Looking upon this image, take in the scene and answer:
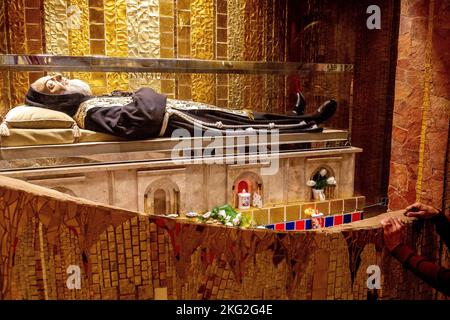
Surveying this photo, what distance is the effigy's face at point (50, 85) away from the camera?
3.08 meters

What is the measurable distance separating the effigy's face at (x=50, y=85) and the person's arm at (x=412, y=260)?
2501 mm

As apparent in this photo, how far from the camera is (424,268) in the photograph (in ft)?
4.50

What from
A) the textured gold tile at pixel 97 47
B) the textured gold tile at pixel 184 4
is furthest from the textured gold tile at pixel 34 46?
the textured gold tile at pixel 184 4

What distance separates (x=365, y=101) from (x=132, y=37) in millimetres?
2611

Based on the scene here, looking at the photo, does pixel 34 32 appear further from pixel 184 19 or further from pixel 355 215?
pixel 355 215

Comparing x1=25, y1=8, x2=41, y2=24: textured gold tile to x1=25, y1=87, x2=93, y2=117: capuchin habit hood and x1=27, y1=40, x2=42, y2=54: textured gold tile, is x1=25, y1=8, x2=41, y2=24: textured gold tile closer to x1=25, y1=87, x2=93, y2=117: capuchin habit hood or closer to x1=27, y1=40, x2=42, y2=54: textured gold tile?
x1=27, y1=40, x2=42, y2=54: textured gold tile

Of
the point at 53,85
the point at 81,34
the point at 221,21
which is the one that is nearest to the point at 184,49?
the point at 221,21

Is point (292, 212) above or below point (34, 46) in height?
below

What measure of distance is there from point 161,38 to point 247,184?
7.06 ft

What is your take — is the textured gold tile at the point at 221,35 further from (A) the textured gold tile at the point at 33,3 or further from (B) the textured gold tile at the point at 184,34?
(A) the textured gold tile at the point at 33,3

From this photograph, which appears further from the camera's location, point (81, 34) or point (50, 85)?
point (81, 34)

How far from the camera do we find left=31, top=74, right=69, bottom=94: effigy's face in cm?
308
